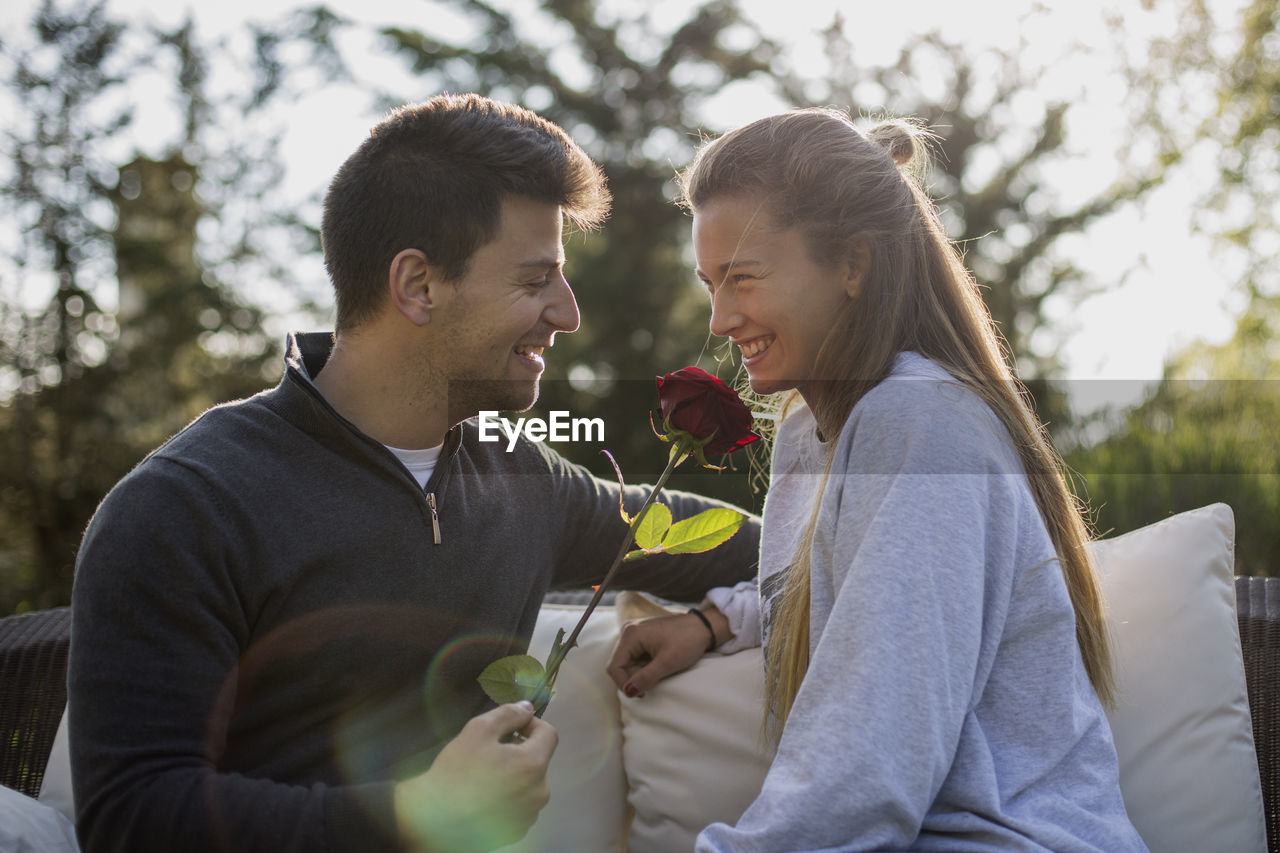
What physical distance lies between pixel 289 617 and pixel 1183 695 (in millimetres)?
1602

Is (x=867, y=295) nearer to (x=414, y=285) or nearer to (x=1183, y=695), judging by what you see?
(x=414, y=285)

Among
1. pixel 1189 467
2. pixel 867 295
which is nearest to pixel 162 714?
pixel 867 295

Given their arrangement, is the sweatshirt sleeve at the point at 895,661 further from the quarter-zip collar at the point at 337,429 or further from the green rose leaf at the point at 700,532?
the quarter-zip collar at the point at 337,429

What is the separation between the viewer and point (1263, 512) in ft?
9.55

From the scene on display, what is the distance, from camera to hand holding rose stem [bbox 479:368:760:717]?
4.71 feet

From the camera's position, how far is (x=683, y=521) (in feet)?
4.81

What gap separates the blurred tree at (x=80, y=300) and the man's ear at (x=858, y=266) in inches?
219

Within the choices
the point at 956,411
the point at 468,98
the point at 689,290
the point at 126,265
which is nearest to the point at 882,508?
the point at 956,411

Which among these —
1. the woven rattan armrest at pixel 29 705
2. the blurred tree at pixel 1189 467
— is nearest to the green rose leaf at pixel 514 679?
the woven rattan armrest at pixel 29 705

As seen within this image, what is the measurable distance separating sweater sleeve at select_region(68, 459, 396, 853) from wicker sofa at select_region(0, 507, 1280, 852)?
2.65ft

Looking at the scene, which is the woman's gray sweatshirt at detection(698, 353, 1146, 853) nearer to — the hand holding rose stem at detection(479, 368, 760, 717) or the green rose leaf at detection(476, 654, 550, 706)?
the hand holding rose stem at detection(479, 368, 760, 717)

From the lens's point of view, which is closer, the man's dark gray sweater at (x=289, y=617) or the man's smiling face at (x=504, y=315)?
the man's dark gray sweater at (x=289, y=617)

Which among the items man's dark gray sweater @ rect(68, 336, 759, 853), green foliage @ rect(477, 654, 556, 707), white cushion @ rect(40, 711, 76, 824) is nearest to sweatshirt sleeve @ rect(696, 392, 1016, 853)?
green foliage @ rect(477, 654, 556, 707)

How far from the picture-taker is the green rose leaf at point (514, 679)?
1.44 m
